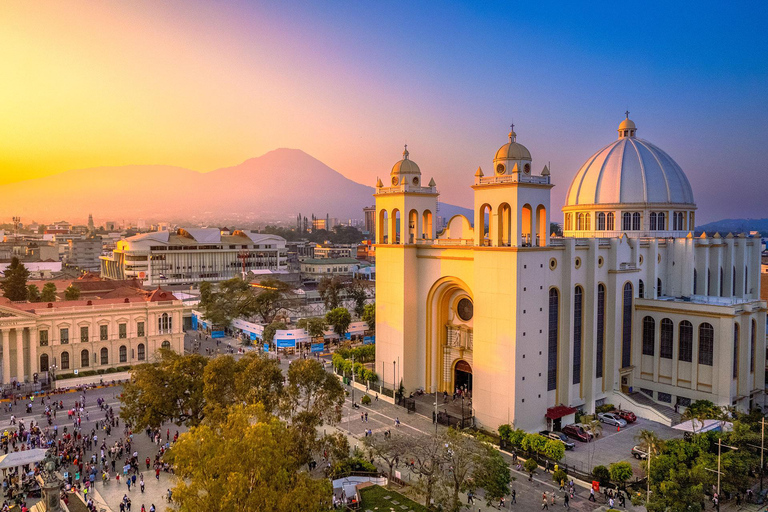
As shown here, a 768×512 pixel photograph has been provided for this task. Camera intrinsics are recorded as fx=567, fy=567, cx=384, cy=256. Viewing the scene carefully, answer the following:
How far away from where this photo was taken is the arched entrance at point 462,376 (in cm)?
3828

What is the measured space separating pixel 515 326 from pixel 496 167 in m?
9.47

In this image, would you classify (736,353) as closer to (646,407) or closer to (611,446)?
(646,407)

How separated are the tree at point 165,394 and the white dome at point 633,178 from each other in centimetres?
3327

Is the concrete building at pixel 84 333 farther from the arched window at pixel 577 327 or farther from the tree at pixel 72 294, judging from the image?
the arched window at pixel 577 327

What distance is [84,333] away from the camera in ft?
150

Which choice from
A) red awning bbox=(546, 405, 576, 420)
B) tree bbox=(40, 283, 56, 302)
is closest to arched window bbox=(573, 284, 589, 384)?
red awning bbox=(546, 405, 576, 420)

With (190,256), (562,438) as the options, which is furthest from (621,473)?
(190,256)

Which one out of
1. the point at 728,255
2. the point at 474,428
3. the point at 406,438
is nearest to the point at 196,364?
the point at 406,438

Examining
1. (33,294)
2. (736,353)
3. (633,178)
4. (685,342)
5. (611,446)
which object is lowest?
(611,446)

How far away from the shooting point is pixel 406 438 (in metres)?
26.5

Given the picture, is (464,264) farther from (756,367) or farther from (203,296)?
(203,296)

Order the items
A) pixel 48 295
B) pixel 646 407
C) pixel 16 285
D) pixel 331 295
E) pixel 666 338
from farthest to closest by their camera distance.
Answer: pixel 331 295 → pixel 48 295 → pixel 16 285 → pixel 666 338 → pixel 646 407

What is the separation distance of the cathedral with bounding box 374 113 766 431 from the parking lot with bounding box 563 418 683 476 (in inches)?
61.9

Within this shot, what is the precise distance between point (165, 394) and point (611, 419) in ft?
84.8
